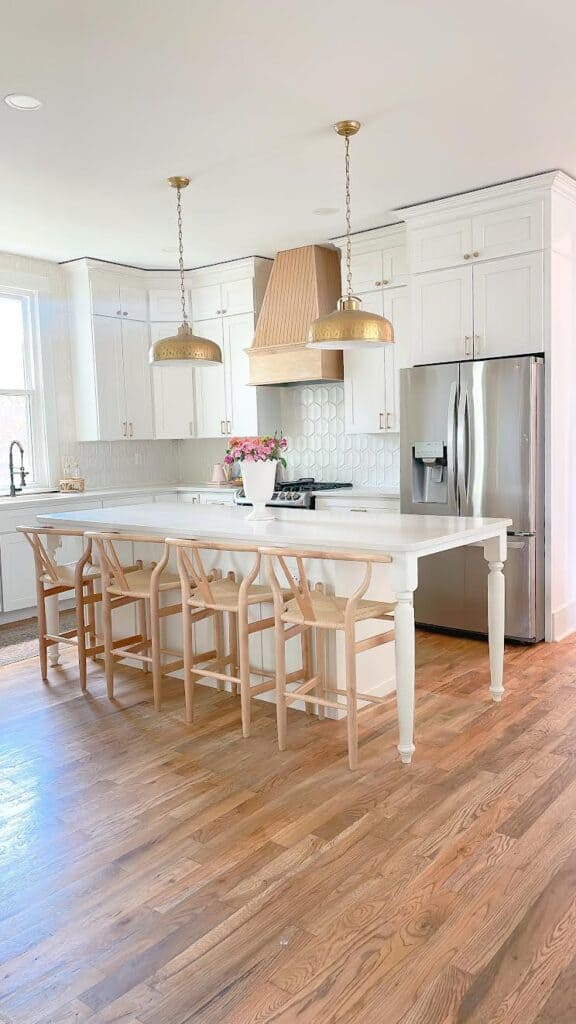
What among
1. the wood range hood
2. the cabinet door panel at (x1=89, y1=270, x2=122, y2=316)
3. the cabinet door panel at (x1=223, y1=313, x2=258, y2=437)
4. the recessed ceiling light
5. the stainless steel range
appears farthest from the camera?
the cabinet door panel at (x1=223, y1=313, x2=258, y2=437)

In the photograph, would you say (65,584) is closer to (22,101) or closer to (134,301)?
(22,101)

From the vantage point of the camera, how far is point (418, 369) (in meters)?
4.93

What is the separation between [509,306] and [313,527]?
205 centimetres

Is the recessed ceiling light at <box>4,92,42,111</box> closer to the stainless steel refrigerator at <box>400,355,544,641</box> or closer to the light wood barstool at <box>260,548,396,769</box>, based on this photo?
the light wood barstool at <box>260,548,396,769</box>

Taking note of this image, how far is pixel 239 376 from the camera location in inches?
261

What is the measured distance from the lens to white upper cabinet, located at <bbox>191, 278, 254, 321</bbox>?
6457 mm

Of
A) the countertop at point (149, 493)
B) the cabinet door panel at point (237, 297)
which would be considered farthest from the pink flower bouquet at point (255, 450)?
the cabinet door panel at point (237, 297)

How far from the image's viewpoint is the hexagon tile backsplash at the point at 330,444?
20.1ft

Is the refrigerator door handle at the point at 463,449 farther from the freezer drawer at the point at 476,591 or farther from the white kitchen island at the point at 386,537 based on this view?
the white kitchen island at the point at 386,537

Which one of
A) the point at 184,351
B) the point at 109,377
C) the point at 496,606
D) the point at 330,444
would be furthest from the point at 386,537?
the point at 109,377

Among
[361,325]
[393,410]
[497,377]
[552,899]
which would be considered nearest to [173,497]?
[393,410]

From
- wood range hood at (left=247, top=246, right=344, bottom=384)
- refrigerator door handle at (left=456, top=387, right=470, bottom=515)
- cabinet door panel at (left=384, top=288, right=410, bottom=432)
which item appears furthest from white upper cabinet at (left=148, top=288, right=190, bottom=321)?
refrigerator door handle at (left=456, top=387, right=470, bottom=515)

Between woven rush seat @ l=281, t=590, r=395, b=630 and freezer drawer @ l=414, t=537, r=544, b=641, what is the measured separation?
1.51 metres

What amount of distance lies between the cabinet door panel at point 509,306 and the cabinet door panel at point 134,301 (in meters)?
3.19
